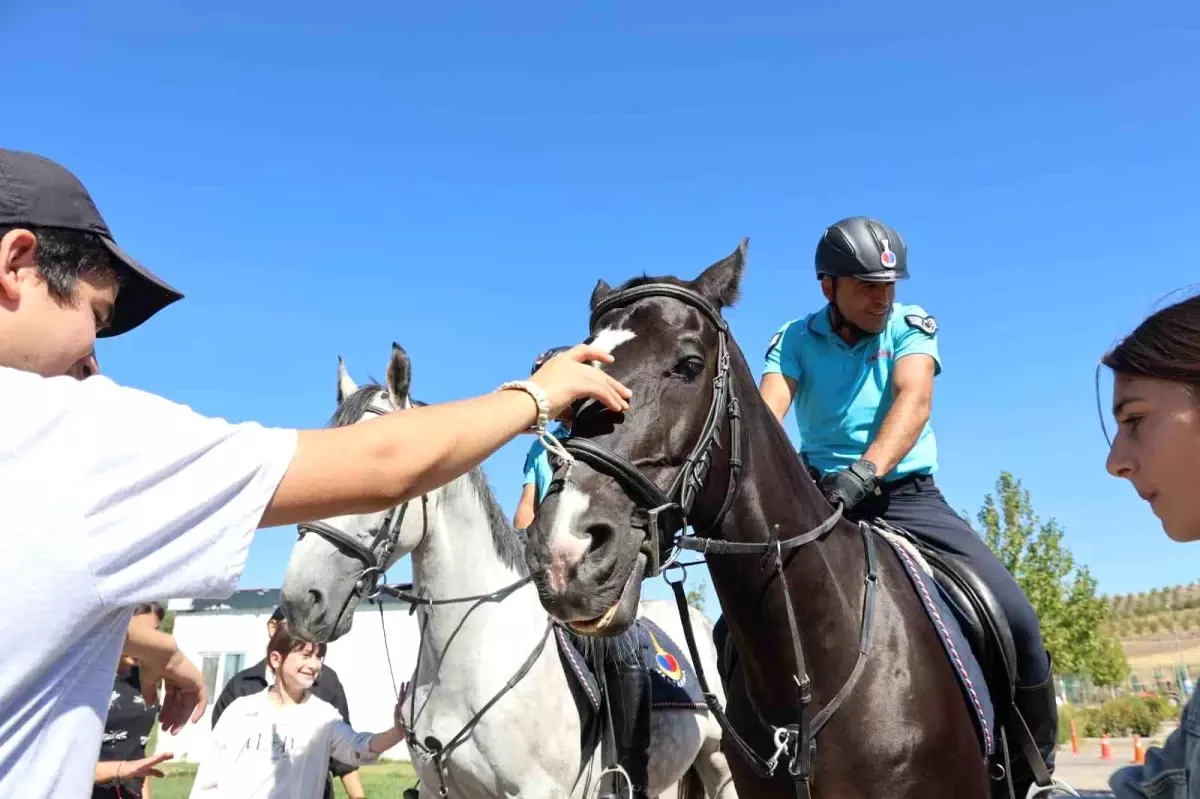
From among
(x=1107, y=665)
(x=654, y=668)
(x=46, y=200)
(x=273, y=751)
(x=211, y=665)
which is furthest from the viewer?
(x=1107, y=665)

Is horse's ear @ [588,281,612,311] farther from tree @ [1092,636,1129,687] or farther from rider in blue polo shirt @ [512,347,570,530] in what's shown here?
tree @ [1092,636,1129,687]

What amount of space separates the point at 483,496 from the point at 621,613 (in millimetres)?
2625

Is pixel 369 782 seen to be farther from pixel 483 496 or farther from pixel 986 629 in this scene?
pixel 986 629

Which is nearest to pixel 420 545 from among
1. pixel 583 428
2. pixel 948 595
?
pixel 583 428

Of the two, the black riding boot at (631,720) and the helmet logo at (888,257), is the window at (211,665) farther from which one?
the helmet logo at (888,257)

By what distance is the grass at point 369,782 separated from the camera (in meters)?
16.4

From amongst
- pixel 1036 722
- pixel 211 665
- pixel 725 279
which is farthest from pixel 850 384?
pixel 211 665

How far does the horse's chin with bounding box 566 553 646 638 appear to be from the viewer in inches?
118

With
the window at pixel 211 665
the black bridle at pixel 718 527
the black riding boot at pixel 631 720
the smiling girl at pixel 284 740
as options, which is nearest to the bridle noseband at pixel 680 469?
the black bridle at pixel 718 527

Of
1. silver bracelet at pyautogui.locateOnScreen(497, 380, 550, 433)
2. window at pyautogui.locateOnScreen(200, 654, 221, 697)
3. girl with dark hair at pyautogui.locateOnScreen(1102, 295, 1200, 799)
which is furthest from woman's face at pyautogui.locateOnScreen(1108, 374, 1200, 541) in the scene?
window at pyautogui.locateOnScreen(200, 654, 221, 697)

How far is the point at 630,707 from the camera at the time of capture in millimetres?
5371

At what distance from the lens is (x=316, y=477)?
1622 mm

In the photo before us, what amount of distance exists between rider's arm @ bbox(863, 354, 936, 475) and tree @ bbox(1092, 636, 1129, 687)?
40438mm

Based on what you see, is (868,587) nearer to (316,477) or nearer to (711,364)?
(711,364)
